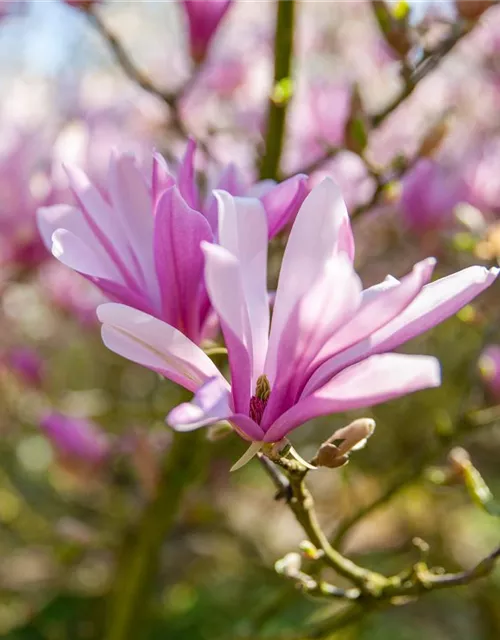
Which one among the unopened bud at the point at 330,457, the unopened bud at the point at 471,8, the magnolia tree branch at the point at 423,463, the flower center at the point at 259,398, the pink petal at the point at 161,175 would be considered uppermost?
the unopened bud at the point at 471,8

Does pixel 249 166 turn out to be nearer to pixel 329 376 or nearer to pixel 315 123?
pixel 315 123

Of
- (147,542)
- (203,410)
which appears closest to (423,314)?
(203,410)

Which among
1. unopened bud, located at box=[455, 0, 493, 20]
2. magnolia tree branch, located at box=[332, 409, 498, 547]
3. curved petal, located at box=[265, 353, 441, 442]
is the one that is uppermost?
unopened bud, located at box=[455, 0, 493, 20]

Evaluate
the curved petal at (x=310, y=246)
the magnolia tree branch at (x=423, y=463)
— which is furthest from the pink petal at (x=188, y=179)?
the magnolia tree branch at (x=423, y=463)

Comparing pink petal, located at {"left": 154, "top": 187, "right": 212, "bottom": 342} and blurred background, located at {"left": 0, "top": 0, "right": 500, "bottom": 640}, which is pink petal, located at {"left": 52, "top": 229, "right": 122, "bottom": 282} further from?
blurred background, located at {"left": 0, "top": 0, "right": 500, "bottom": 640}

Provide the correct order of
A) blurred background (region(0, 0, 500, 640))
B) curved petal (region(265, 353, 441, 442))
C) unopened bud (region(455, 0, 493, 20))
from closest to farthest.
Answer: curved petal (region(265, 353, 441, 442)) → unopened bud (region(455, 0, 493, 20)) → blurred background (region(0, 0, 500, 640))

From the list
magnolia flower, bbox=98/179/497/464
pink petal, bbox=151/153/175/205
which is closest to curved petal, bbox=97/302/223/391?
magnolia flower, bbox=98/179/497/464

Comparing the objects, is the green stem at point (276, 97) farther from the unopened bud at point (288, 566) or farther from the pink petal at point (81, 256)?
the unopened bud at point (288, 566)
